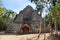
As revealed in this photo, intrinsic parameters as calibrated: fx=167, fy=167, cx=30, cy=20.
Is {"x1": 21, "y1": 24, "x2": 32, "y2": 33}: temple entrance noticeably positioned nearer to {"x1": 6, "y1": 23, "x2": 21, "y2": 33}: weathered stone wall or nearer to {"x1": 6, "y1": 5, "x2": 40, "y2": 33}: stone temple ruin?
{"x1": 6, "y1": 5, "x2": 40, "y2": 33}: stone temple ruin

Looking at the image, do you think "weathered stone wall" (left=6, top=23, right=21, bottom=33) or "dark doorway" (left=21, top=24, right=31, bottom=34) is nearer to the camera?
"weathered stone wall" (left=6, top=23, right=21, bottom=33)

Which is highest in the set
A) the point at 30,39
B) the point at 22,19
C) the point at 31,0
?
the point at 31,0

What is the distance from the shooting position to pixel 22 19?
3039 centimetres

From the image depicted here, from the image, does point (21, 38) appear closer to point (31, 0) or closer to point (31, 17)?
point (31, 0)

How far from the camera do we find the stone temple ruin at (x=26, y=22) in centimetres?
2902

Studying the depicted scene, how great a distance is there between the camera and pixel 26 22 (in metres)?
30.2

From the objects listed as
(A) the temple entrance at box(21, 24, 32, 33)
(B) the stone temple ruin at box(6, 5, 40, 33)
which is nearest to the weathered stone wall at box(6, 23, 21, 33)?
(B) the stone temple ruin at box(6, 5, 40, 33)

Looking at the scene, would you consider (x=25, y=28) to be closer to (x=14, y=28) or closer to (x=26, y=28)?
(x=26, y=28)

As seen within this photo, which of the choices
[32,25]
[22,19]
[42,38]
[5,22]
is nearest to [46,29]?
[32,25]

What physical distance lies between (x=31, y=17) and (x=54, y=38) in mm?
9775

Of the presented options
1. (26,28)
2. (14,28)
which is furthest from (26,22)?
(14,28)

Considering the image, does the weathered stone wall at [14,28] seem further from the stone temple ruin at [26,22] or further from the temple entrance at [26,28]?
the temple entrance at [26,28]

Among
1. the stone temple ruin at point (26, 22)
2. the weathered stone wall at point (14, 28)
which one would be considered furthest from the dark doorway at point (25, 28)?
the weathered stone wall at point (14, 28)

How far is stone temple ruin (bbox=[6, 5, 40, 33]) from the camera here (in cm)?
2902
